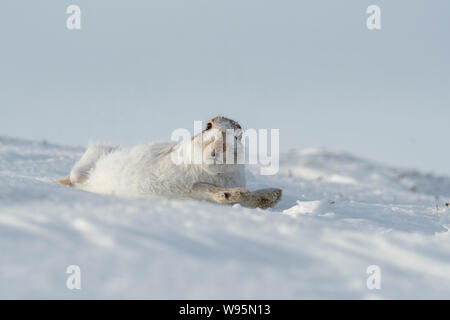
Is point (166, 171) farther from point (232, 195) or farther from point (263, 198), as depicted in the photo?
point (263, 198)

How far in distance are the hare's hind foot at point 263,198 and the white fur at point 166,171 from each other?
0.71 feet

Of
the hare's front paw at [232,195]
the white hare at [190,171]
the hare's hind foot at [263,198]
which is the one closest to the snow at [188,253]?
the hare's front paw at [232,195]

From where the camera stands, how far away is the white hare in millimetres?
4668

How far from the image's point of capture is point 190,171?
4.91 meters

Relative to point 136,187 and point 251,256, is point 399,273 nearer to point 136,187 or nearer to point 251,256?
point 251,256

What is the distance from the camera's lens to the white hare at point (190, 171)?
15.3 feet

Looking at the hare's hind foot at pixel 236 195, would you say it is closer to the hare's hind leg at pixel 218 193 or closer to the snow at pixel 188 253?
the hare's hind leg at pixel 218 193

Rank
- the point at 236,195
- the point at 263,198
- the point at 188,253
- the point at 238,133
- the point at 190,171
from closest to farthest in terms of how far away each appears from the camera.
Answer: the point at 188,253 < the point at 236,195 < the point at 238,133 < the point at 190,171 < the point at 263,198

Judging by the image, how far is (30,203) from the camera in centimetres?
340

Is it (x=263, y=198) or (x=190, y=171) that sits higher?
(x=190, y=171)

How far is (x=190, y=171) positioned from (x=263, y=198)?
2.50ft

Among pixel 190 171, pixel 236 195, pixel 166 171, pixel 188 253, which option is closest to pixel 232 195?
pixel 236 195
